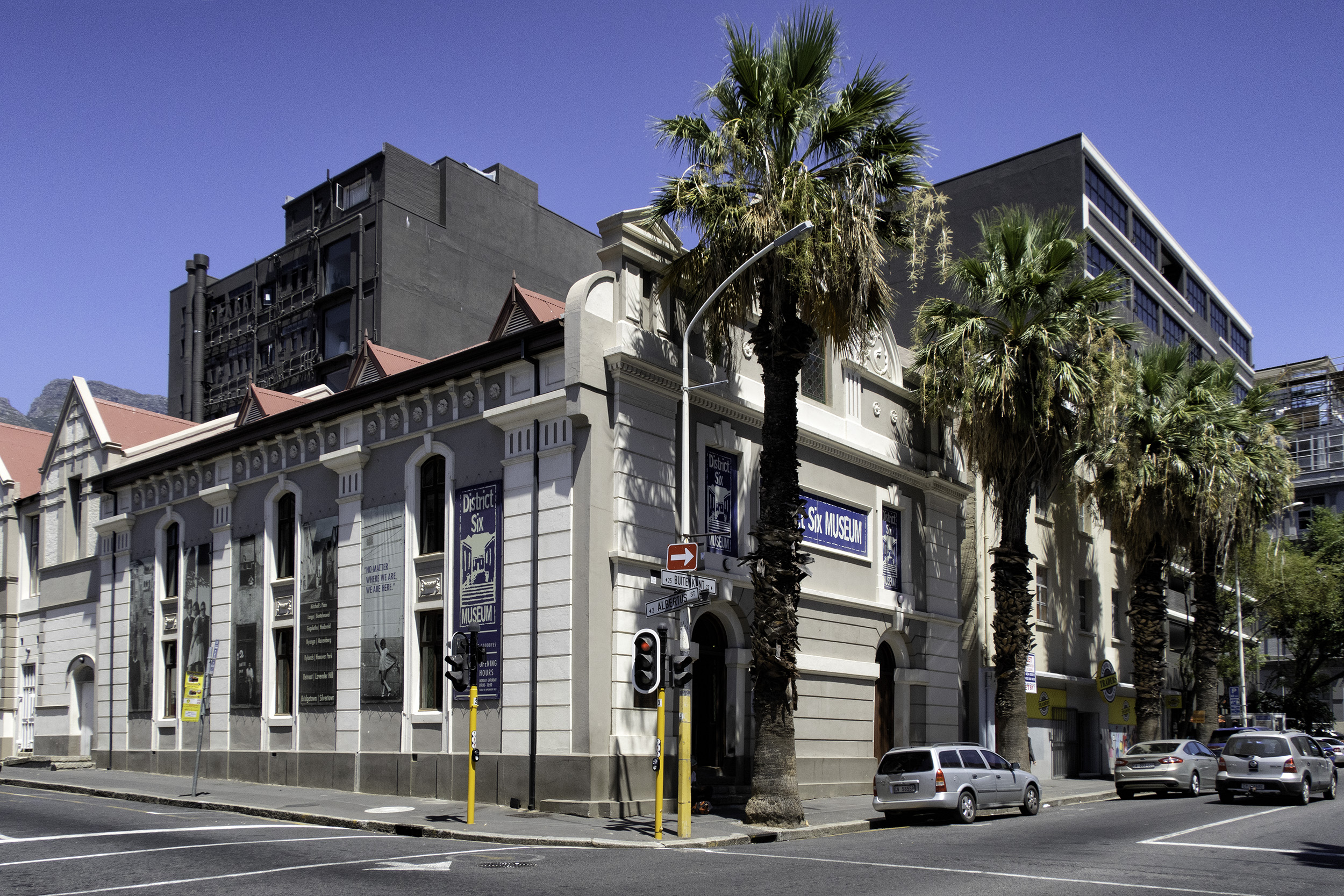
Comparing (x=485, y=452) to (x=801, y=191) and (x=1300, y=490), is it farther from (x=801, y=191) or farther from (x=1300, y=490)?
(x=1300, y=490)

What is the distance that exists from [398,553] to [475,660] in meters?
5.44

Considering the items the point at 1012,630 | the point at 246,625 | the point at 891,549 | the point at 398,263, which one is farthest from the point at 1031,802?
the point at 398,263

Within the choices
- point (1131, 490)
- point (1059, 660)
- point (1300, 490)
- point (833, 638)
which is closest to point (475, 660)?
point (833, 638)

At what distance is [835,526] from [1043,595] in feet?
45.8

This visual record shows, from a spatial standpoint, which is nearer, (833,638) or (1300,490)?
(833,638)

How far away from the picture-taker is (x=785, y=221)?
19.7 metres

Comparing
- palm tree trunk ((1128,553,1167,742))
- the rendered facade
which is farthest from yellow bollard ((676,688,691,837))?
palm tree trunk ((1128,553,1167,742))

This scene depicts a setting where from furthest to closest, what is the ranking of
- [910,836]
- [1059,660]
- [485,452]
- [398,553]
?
[1059,660], [398,553], [485,452], [910,836]

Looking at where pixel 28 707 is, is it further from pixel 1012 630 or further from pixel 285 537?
pixel 1012 630

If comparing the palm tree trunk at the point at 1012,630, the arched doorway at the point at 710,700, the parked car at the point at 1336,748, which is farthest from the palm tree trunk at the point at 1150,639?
the arched doorway at the point at 710,700

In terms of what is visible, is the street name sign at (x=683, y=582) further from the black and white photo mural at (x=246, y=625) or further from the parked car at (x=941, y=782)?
the black and white photo mural at (x=246, y=625)

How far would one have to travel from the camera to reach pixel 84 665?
34.7m

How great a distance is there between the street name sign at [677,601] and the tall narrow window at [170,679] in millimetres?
17560

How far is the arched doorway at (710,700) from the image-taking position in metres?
22.6
